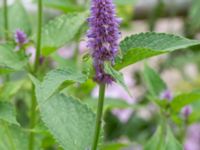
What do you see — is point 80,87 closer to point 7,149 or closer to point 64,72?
point 7,149

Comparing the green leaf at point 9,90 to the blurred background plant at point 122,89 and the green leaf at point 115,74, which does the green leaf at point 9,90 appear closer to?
the blurred background plant at point 122,89

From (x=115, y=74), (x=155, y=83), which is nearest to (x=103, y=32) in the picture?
(x=115, y=74)

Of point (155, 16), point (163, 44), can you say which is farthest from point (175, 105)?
point (155, 16)

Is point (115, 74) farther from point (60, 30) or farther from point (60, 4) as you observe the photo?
point (60, 4)

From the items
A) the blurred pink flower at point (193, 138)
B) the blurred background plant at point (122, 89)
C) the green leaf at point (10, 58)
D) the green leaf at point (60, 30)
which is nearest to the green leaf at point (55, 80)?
the blurred background plant at point (122, 89)

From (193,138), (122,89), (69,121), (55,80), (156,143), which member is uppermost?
(55,80)
